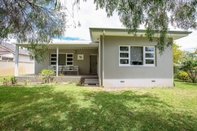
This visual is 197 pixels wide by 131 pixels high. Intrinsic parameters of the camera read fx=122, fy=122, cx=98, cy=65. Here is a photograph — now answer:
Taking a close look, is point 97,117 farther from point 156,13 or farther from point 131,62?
point 131,62

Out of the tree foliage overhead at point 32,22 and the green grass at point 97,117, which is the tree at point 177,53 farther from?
the tree foliage overhead at point 32,22

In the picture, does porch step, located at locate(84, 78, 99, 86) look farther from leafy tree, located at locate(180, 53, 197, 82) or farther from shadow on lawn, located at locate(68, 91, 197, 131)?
leafy tree, located at locate(180, 53, 197, 82)

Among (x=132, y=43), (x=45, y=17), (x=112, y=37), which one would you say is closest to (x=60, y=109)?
(x=45, y=17)

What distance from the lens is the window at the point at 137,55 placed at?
826 cm

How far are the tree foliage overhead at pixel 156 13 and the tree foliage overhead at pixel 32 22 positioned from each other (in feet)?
6.92

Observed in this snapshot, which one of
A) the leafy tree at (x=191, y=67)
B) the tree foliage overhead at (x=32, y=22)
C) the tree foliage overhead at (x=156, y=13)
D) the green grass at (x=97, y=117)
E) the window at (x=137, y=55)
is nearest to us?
the tree foliage overhead at (x=156, y=13)

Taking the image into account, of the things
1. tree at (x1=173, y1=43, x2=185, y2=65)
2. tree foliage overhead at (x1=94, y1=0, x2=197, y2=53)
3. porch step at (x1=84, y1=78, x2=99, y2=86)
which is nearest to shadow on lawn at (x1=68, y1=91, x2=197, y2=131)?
tree foliage overhead at (x1=94, y1=0, x2=197, y2=53)

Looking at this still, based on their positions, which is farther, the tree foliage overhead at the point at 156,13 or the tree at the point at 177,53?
the tree at the point at 177,53

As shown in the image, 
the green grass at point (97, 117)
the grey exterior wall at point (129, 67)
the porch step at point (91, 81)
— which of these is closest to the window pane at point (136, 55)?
the grey exterior wall at point (129, 67)

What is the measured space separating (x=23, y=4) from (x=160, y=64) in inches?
323

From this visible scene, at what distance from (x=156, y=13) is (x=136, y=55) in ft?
18.7

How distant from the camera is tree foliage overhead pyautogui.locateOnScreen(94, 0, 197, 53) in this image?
8.73 ft

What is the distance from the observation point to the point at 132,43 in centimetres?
813

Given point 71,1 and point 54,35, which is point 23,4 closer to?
point 54,35
